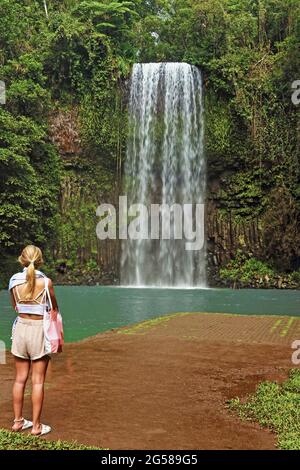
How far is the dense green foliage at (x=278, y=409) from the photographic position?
446 cm

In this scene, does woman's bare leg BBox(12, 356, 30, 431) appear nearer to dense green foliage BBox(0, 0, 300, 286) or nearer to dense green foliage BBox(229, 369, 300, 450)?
dense green foliage BBox(229, 369, 300, 450)

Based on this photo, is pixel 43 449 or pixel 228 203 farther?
pixel 228 203

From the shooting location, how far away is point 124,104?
95.7ft

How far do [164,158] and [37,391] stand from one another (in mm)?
24289

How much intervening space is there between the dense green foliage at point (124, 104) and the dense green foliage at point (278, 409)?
20.7 metres

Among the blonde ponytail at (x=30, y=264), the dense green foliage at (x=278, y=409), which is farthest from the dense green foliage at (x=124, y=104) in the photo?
the blonde ponytail at (x=30, y=264)

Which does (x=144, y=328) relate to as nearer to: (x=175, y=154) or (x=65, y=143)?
(x=175, y=154)

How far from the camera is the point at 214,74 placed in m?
28.4

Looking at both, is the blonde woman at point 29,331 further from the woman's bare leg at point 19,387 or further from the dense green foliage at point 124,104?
the dense green foliage at point 124,104

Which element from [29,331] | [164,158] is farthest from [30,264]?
[164,158]

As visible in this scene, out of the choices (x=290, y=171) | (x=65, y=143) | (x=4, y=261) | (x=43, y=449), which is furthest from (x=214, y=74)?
(x=43, y=449)

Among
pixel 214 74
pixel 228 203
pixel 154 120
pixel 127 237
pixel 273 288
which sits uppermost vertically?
pixel 214 74

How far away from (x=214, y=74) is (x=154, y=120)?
4.16 m
